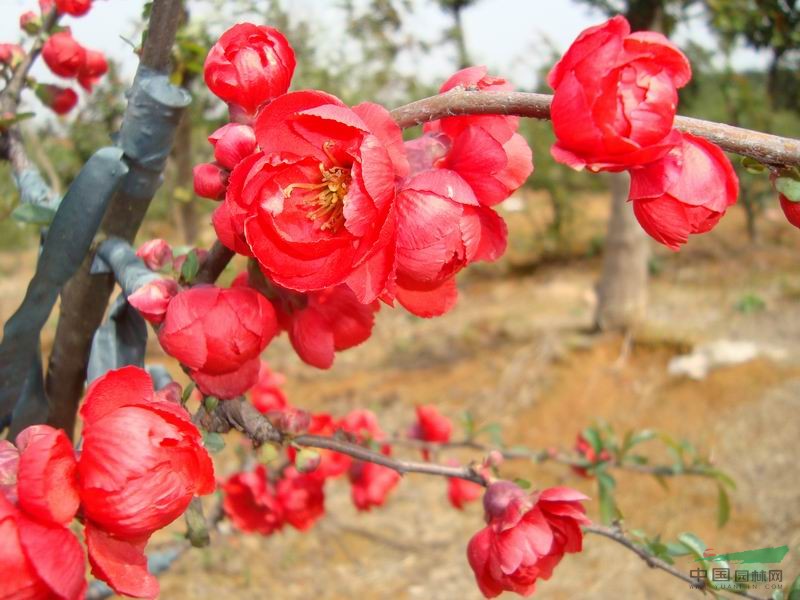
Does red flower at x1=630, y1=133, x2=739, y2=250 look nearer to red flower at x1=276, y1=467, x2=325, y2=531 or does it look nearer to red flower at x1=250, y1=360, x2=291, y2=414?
red flower at x1=250, y1=360, x2=291, y2=414

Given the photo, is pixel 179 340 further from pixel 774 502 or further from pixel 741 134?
pixel 774 502

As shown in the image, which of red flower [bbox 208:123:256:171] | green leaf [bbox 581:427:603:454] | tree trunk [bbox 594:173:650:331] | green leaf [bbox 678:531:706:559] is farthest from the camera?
tree trunk [bbox 594:173:650:331]

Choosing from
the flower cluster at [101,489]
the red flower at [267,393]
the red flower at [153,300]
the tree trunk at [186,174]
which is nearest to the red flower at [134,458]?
the flower cluster at [101,489]

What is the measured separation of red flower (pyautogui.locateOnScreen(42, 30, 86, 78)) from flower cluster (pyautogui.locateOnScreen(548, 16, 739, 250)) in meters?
0.74

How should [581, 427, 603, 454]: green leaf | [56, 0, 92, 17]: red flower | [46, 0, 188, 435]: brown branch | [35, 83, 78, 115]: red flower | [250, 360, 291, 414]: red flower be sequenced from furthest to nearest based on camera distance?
[581, 427, 603, 454]: green leaf
[250, 360, 291, 414]: red flower
[35, 83, 78, 115]: red flower
[56, 0, 92, 17]: red flower
[46, 0, 188, 435]: brown branch

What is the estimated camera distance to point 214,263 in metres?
0.63

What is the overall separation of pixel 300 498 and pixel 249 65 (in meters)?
1.04

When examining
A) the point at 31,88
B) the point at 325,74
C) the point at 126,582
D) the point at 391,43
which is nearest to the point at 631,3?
the point at 325,74

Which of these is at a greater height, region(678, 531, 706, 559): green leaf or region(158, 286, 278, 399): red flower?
region(158, 286, 278, 399): red flower

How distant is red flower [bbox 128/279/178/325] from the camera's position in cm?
57

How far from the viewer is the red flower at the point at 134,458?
1.40 ft

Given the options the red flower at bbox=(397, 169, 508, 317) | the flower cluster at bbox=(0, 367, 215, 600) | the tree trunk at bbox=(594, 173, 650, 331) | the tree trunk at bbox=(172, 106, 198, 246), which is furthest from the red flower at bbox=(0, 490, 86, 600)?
the tree trunk at bbox=(594, 173, 650, 331)

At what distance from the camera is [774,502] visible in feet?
8.84

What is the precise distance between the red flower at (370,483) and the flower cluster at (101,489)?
1121 mm
